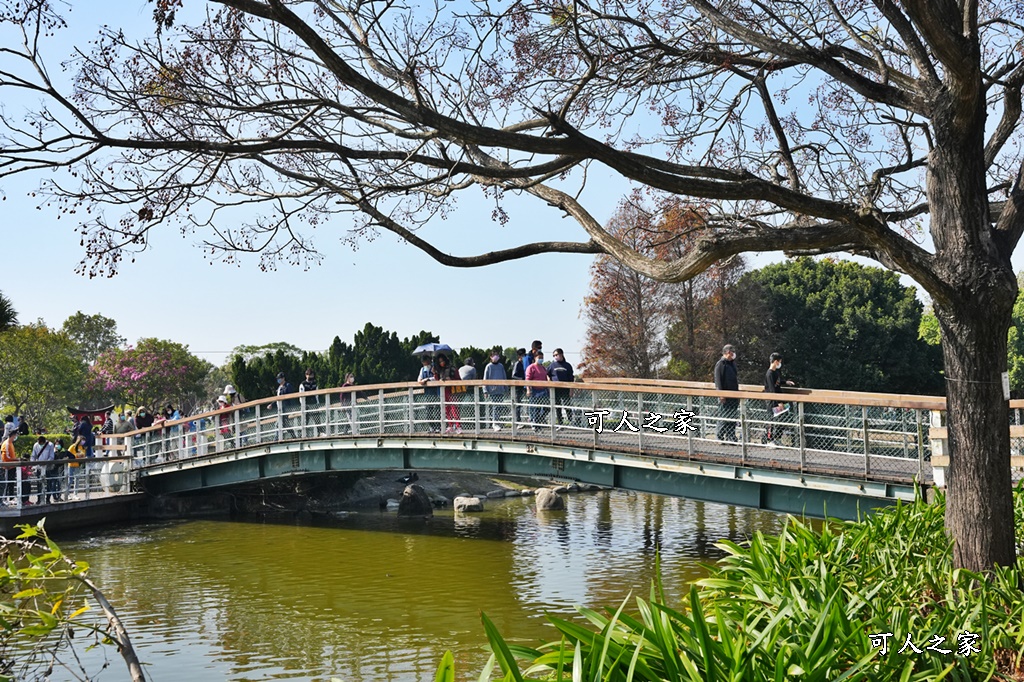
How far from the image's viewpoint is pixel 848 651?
5367mm

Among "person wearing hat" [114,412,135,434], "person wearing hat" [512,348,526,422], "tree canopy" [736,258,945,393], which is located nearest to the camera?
"person wearing hat" [512,348,526,422]

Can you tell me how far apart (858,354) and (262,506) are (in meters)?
25.2

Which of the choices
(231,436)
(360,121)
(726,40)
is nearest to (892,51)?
(726,40)

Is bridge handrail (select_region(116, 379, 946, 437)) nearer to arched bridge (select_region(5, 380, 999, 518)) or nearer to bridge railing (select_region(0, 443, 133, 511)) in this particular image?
arched bridge (select_region(5, 380, 999, 518))

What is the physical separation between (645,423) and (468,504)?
10363 millimetres

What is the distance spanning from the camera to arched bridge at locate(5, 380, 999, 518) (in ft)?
45.0

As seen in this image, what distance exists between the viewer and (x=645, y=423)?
16859 mm

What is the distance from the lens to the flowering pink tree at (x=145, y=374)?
54.6m

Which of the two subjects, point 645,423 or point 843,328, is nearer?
point 645,423

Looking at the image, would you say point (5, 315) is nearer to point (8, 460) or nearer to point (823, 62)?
point (8, 460)

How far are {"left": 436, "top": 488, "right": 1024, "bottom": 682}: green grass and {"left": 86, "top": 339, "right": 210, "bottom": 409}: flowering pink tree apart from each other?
51.0 metres

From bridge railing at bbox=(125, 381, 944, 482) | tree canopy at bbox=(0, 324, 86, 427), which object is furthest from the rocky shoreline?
tree canopy at bbox=(0, 324, 86, 427)

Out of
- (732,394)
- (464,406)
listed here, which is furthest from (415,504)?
(732,394)

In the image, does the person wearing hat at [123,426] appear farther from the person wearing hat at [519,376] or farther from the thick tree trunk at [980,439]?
the thick tree trunk at [980,439]
